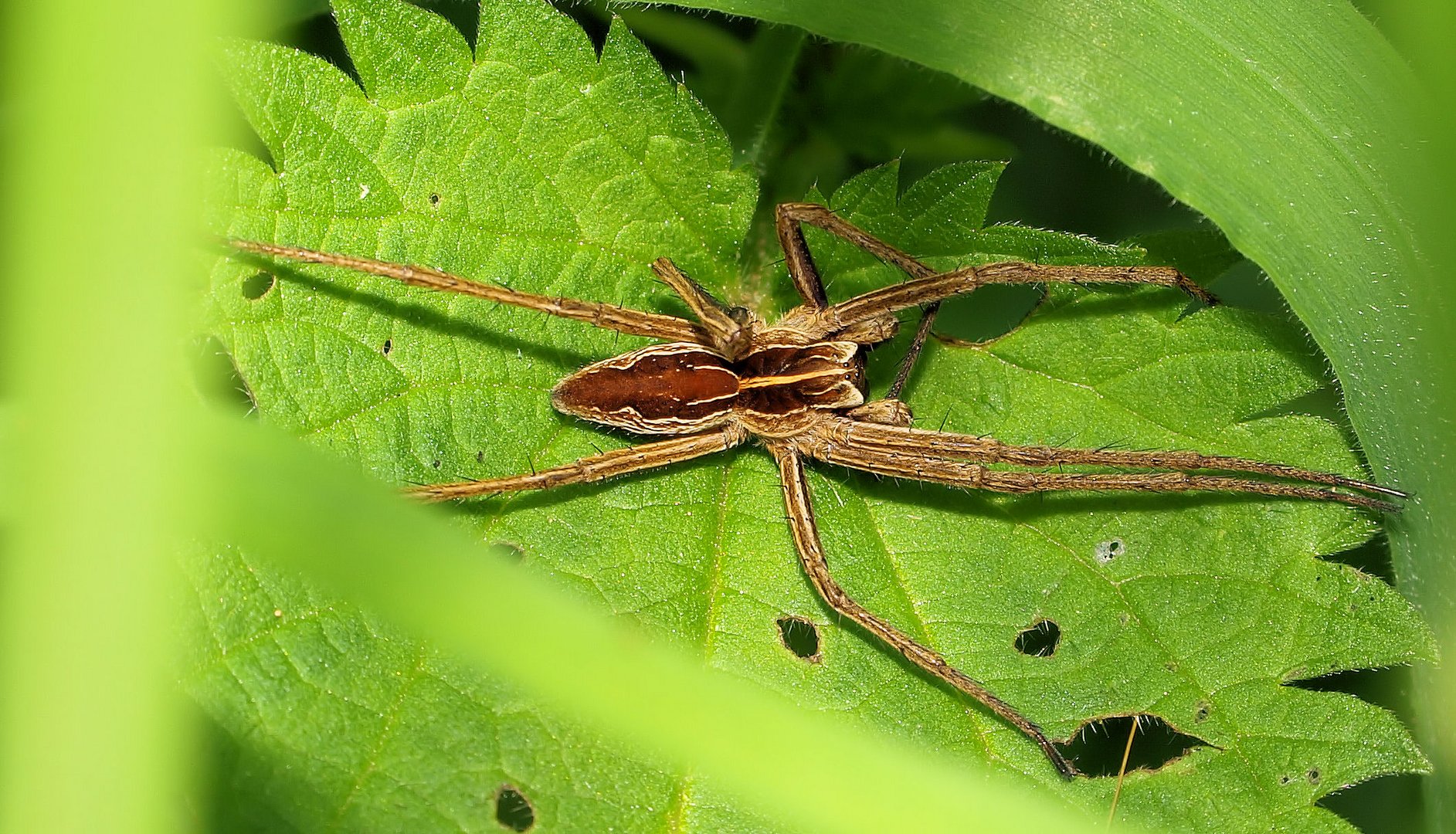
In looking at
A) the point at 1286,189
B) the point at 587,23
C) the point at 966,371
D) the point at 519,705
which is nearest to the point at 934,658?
the point at 966,371

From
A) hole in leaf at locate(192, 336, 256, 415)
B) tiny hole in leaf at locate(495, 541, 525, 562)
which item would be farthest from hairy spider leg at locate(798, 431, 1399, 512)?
hole in leaf at locate(192, 336, 256, 415)

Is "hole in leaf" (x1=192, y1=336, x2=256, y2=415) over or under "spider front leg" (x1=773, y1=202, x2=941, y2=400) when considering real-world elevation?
under

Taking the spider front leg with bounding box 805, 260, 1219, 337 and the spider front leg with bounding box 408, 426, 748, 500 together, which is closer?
the spider front leg with bounding box 408, 426, 748, 500

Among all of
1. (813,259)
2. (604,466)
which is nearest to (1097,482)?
(813,259)

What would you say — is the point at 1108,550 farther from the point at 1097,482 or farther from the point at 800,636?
the point at 800,636

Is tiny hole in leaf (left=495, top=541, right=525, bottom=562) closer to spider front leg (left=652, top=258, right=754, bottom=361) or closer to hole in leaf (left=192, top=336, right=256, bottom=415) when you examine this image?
hole in leaf (left=192, top=336, right=256, bottom=415)

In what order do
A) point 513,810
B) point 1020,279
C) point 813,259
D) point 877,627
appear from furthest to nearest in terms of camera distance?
1. point 813,259
2. point 1020,279
3. point 877,627
4. point 513,810

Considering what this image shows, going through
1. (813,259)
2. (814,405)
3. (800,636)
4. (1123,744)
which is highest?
(813,259)

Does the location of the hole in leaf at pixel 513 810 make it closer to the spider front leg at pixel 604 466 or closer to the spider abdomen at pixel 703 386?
the spider front leg at pixel 604 466
